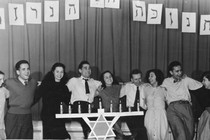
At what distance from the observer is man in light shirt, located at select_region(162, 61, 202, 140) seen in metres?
4.14

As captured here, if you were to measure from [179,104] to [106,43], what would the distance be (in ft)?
4.23

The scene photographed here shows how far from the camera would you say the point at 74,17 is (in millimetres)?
4590

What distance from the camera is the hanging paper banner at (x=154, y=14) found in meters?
4.81

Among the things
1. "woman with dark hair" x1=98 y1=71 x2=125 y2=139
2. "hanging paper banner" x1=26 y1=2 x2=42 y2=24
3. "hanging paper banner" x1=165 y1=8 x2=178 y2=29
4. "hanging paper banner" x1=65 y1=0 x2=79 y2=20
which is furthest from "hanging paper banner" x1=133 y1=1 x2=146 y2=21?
"hanging paper banner" x1=26 y1=2 x2=42 y2=24

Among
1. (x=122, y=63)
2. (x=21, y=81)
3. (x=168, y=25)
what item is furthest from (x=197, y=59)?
(x=21, y=81)

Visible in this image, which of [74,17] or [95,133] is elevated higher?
[74,17]

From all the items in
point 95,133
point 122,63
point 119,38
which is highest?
point 119,38

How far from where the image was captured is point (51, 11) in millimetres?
4625

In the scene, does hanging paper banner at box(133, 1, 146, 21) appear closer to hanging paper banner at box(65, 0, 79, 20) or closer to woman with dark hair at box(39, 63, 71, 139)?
hanging paper banner at box(65, 0, 79, 20)

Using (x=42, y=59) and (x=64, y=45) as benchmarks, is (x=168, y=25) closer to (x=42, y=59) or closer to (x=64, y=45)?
(x=64, y=45)

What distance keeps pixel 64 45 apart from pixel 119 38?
717 millimetres

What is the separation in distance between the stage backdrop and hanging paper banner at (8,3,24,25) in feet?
0.40

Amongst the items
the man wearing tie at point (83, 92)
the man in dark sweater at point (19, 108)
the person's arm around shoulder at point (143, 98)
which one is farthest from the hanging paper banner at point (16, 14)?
the person's arm around shoulder at point (143, 98)

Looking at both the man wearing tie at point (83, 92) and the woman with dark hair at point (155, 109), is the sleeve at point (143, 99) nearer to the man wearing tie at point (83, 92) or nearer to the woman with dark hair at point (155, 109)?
the woman with dark hair at point (155, 109)
